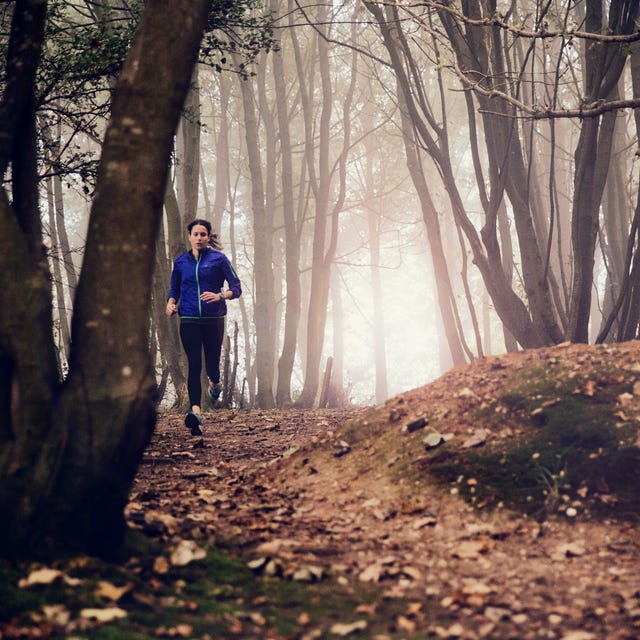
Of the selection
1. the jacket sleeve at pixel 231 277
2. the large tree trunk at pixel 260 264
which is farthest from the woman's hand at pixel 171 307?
the large tree trunk at pixel 260 264

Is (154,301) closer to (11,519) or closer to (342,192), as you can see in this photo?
(342,192)

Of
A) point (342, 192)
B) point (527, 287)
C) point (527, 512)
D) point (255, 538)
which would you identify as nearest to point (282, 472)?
point (255, 538)

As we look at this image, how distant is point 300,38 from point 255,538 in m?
18.5

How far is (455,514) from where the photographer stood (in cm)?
411

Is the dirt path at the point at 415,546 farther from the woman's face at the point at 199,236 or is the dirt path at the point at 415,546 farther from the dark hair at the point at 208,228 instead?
the dark hair at the point at 208,228

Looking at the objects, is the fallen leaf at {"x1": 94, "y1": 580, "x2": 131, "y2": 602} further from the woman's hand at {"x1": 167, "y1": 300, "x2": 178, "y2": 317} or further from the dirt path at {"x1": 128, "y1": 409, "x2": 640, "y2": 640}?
the woman's hand at {"x1": 167, "y1": 300, "x2": 178, "y2": 317}

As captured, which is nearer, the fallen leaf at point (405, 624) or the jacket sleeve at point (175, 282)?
the fallen leaf at point (405, 624)

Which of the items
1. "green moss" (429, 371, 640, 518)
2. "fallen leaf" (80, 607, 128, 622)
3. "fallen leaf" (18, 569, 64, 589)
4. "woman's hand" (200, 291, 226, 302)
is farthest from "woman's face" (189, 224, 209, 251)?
"fallen leaf" (80, 607, 128, 622)

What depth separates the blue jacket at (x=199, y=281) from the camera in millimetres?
6891

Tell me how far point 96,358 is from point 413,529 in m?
2.09

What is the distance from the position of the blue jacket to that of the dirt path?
6.37ft

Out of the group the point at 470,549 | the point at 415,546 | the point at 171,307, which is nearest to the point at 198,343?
the point at 171,307

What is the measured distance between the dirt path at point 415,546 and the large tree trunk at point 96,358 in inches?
23.9

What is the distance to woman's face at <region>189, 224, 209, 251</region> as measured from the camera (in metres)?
6.80
